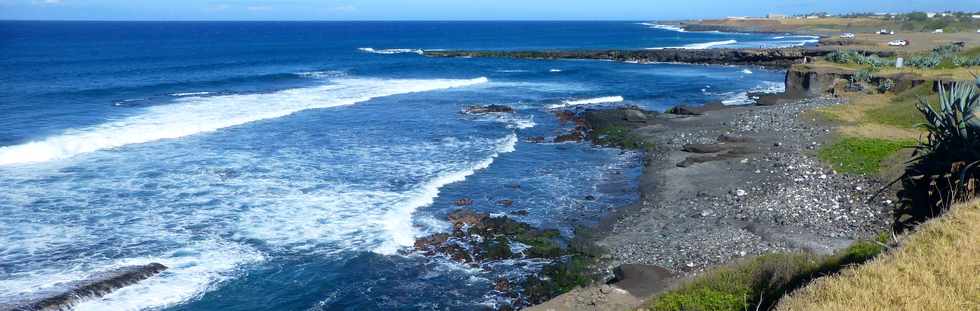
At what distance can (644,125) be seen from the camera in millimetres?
31531

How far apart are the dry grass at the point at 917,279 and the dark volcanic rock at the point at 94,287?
39.3 ft

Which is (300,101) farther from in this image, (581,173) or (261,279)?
(261,279)

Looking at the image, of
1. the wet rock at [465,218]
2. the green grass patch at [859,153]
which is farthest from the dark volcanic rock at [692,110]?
the wet rock at [465,218]

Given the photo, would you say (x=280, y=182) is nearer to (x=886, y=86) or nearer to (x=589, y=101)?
(x=589, y=101)

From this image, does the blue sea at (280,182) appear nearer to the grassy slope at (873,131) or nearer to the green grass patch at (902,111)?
the grassy slope at (873,131)

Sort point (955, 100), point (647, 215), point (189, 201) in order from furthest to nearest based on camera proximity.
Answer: point (189, 201)
point (647, 215)
point (955, 100)

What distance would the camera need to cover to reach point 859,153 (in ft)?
71.0

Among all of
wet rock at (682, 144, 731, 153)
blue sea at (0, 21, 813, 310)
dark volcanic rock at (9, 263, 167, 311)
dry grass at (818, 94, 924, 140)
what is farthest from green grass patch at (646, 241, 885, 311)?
dry grass at (818, 94, 924, 140)

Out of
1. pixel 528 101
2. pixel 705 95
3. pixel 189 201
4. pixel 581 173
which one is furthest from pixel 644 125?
pixel 189 201

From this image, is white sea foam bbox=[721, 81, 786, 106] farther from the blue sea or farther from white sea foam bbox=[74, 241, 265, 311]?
white sea foam bbox=[74, 241, 265, 311]

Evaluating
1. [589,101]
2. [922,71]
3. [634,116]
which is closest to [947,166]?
[634,116]

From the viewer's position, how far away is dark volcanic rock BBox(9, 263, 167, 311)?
1304cm

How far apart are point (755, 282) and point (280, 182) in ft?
50.7

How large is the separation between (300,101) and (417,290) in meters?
28.5
